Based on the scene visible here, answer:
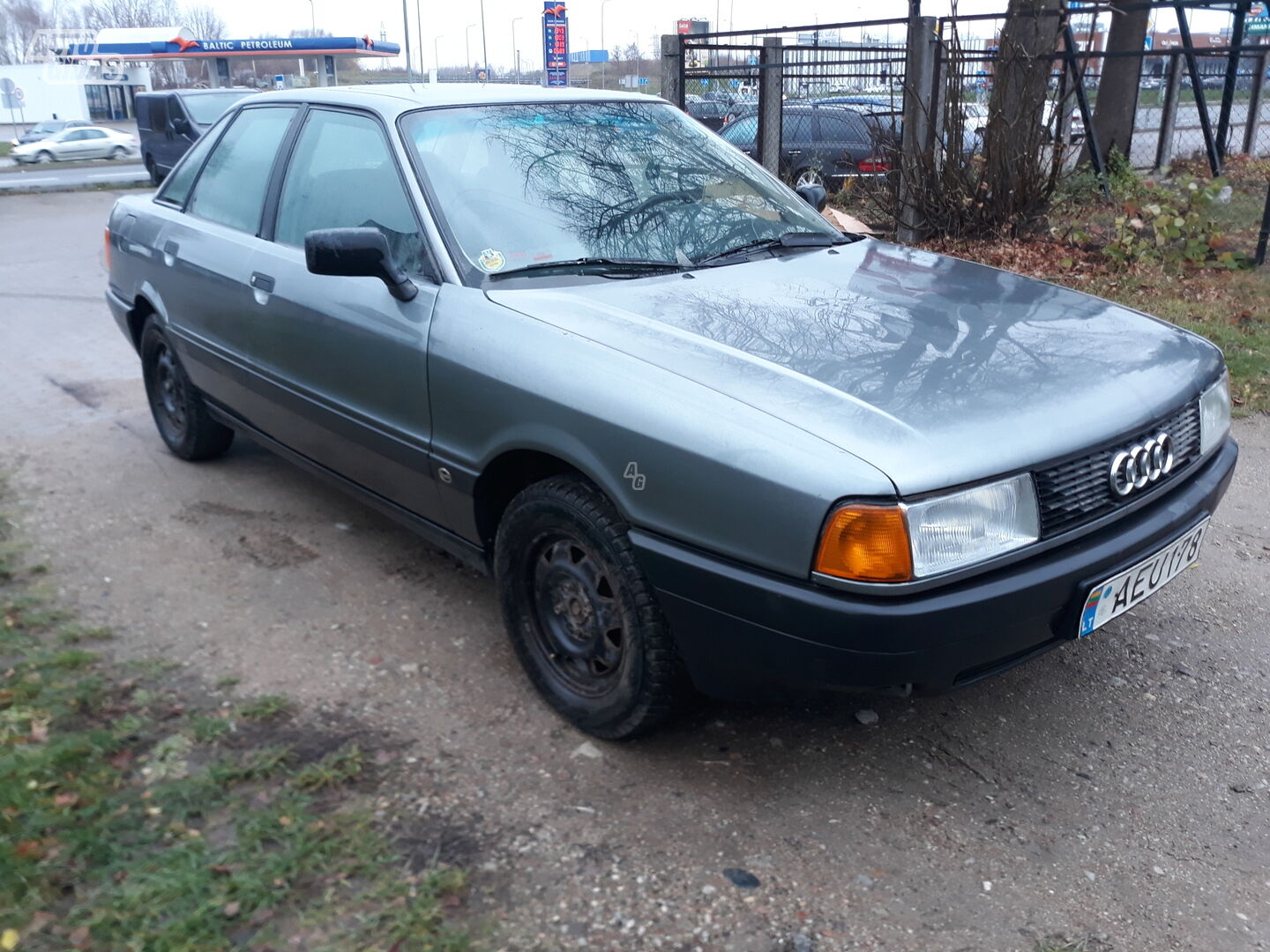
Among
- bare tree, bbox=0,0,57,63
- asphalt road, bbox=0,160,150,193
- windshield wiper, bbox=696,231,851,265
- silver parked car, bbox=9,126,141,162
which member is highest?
bare tree, bbox=0,0,57,63

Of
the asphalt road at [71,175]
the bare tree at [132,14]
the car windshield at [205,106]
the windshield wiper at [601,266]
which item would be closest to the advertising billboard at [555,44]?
the car windshield at [205,106]

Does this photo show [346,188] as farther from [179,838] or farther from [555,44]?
[555,44]

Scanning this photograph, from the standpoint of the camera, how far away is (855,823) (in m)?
2.64

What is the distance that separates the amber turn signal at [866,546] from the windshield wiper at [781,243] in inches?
53.9

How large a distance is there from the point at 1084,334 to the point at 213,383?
3.31m

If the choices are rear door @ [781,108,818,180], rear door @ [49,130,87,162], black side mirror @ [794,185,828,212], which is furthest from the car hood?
rear door @ [49,130,87,162]

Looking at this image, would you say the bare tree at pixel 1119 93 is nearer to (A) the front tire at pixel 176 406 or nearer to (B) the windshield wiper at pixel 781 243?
(B) the windshield wiper at pixel 781 243

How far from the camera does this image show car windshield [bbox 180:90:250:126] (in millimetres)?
15094

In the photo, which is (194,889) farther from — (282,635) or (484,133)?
(484,133)

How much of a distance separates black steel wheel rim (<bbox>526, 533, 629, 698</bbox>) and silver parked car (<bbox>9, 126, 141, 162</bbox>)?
116 feet

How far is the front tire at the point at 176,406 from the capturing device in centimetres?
484

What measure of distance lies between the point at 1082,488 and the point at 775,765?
1.06 meters

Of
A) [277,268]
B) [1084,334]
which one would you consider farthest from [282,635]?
[1084,334]

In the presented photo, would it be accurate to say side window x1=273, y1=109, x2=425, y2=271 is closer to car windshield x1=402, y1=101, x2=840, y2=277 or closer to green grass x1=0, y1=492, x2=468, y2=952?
car windshield x1=402, y1=101, x2=840, y2=277
